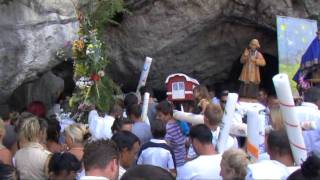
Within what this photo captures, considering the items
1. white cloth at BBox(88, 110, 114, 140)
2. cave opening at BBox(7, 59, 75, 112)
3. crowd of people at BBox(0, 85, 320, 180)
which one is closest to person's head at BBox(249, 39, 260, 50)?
crowd of people at BBox(0, 85, 320, 180)

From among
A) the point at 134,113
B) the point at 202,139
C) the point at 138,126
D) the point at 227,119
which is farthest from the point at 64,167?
the point at 134,113

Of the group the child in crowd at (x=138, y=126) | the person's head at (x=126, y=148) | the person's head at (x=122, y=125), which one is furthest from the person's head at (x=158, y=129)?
the person's head at (x=126, y=148)

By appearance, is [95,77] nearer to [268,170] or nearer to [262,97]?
[262,97]

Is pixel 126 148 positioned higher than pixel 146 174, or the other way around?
pixel 146 174

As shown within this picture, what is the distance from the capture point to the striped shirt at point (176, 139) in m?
7.49

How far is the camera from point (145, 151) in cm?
613

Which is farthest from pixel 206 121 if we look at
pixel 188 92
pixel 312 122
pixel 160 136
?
pixel 188 92

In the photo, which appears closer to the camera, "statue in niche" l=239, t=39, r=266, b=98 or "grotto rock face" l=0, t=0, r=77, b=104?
"grotto rock face" l=0, t=0, r=77, b=104

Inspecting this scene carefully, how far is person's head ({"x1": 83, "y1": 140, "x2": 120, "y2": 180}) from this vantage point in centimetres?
403

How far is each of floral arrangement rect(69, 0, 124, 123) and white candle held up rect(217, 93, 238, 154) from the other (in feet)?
13.9

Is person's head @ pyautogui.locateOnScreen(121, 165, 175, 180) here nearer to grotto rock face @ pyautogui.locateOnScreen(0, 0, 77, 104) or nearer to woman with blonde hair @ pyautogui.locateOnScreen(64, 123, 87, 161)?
woman with blonde hair @ pyautogui.locateOnScreen(64, 123, 87, 161)

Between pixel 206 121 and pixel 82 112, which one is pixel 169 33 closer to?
pixel 82 112

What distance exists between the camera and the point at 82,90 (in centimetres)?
986

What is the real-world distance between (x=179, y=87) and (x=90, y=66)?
1.46 meters
